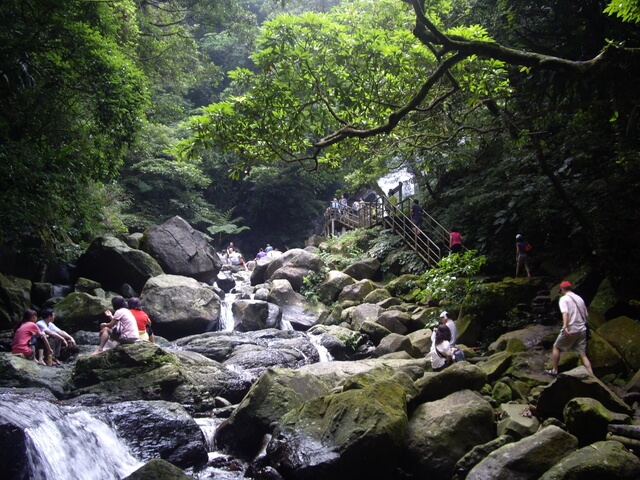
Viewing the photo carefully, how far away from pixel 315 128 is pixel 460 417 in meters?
4.29

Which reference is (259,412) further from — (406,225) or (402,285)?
(406,225)

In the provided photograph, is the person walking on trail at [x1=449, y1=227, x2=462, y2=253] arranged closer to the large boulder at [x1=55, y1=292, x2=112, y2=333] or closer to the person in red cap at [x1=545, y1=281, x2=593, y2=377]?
the person in red cap at [x1=545, y1=281, x2=593, y2=377]

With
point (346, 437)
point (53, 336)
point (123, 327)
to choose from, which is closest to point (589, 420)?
point (346, 437)

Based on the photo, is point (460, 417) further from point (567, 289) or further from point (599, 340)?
point (599, 340)

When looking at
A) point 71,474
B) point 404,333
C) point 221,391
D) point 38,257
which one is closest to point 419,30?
point 71,474

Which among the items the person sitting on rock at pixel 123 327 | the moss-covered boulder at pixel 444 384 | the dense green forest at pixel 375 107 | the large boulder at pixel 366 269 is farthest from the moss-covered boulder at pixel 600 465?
the large boulder at pixel 366 269

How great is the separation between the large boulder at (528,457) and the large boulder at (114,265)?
12.5m

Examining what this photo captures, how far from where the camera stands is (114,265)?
14.7 metres

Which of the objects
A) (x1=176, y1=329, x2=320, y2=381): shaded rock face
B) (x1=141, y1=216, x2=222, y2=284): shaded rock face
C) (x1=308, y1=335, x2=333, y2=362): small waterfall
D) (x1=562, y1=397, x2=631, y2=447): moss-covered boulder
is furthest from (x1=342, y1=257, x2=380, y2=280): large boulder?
(x1=562, y1=397, x2=631, y2=447): moss-covered boulder

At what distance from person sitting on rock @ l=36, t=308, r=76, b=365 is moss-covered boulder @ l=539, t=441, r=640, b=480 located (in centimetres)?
908

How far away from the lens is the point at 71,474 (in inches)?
208

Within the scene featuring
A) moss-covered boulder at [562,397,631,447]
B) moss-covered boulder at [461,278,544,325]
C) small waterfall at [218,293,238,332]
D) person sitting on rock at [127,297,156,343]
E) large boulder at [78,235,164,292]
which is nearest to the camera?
moss-covered boulder at [562,397,631,447]

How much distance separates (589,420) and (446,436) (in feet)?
5.07

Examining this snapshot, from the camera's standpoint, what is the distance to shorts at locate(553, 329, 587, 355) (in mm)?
6804
